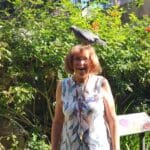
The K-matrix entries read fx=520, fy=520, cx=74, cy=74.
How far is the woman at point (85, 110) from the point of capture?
390 centimetres

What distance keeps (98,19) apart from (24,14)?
116cm

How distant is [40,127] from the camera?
279 inches

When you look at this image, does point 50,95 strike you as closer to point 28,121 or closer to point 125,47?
point 28,121

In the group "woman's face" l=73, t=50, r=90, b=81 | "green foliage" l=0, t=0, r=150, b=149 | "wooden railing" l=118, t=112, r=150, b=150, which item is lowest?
"wooden railing" l=118, t=112, r=150, b=150

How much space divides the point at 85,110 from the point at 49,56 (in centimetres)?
287

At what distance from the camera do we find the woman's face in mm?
3939

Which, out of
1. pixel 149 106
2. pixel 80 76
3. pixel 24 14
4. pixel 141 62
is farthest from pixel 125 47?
pixel 80 76

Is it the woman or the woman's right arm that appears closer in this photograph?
the woman

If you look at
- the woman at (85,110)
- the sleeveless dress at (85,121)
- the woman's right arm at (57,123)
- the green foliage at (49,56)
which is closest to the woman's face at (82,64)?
the woman at (85,110)

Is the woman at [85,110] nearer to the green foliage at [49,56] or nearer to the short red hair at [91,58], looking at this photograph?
the short red hair at [91,58]

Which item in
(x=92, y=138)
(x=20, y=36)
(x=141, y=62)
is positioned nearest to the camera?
(x=92, y=138)

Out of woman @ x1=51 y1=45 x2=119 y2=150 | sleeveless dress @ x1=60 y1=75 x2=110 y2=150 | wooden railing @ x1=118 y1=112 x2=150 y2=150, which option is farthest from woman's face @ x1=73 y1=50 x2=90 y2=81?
wooden railing @ x1=118 y1=112 x2=150 y2=150

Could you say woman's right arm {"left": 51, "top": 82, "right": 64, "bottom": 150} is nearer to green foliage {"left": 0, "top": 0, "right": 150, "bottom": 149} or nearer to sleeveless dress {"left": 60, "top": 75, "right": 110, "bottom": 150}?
sleeveless dress {"left": 60, "top": 75, "right": 110, "bottom": 150}

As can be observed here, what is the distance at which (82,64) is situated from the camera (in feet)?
12.9
